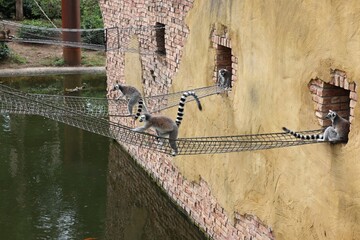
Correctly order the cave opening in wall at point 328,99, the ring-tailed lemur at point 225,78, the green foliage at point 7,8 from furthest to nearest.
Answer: the green foliage at point 7,8, the ring-tailed lemur at point 225,78, the cave opening in wall at point 328,99

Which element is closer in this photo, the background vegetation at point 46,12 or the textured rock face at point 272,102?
the textured rock face at point 272,102

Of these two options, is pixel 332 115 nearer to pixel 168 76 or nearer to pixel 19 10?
pixel 168 76

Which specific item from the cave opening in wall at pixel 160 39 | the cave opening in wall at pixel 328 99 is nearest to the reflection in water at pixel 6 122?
the cave opening in wall at pixel 160 39

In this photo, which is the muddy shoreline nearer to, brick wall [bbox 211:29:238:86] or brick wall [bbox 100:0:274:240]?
brick wall [bbox 100:0:274:240]

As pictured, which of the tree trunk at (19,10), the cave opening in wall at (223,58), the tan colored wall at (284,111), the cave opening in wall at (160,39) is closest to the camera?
the tan colored wall at (284,111)

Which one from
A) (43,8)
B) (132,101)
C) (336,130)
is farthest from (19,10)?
(336,130)

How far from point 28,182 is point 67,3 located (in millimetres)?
9036

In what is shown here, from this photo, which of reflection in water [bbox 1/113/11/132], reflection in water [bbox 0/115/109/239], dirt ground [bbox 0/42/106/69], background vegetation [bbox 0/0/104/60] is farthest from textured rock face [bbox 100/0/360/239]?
background vegetation [bbox 0/0/104/60]

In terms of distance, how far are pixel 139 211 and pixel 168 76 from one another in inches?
78.6

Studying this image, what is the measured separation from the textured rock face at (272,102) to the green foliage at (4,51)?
1072 cm

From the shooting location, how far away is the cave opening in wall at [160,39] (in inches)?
383

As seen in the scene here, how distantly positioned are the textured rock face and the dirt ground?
10534 mm

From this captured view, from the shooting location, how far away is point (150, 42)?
33.2 ft

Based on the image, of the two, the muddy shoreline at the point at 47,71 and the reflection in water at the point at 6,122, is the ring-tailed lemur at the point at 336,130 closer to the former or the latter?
the reflection in water at the point at 6,122
